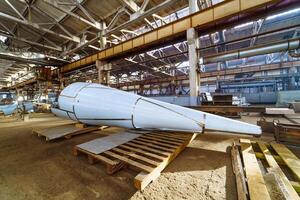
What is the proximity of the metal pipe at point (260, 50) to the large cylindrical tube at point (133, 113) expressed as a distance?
4.25 metres

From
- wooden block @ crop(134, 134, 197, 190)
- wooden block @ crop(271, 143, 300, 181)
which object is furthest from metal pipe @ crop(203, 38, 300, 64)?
wooden block @ crop(134, 134, 197, 190)

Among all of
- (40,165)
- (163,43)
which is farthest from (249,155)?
(163,43)

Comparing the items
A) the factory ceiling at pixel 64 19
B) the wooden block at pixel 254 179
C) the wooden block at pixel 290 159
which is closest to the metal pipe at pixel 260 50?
the factory ceiling at pixel 64 19

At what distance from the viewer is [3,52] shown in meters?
7.29

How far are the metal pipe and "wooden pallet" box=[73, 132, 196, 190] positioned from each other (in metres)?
4.21

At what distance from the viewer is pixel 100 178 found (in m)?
1.82

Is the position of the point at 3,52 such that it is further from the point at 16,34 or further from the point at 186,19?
the point at 186,19

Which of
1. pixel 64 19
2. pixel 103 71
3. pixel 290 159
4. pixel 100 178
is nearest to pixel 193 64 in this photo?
pixel 290 159

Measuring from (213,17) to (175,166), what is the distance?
4.52 metres

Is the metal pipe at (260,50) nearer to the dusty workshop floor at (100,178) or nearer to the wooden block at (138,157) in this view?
the dusty workshop floor at (100,178)

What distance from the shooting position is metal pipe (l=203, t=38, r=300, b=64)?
457 cm

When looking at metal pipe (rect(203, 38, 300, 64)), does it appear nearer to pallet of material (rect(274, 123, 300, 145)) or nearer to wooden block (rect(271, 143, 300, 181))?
pallet of material (rect(274, 123, 300, 145))

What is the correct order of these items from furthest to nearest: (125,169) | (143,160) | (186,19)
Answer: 1. (186,19)
2. (125,169)
3. (143,160)

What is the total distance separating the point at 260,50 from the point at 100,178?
21.2 feet
